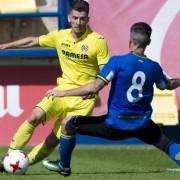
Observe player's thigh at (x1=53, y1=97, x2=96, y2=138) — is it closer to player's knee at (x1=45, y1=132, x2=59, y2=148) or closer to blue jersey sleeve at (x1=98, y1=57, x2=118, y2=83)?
player's knee at (x1=45, y1=132, x2=59, y2=148)

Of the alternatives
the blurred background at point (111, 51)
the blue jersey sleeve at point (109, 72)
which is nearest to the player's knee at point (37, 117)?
the blue jersey sleeve at point (109, 72)

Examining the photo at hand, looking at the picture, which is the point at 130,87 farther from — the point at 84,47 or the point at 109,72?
the point at 84,47

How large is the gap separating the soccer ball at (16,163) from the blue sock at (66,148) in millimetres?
386

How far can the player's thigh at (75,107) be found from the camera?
30.3 feet

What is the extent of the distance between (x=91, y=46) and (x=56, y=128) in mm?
976

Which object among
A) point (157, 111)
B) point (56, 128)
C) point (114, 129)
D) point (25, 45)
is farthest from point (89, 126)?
point (157, 111)

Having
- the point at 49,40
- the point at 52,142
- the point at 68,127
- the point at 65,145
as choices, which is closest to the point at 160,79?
the point at 68,127

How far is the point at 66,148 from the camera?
8.40 meters

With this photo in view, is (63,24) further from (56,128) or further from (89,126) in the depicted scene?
(89,126)

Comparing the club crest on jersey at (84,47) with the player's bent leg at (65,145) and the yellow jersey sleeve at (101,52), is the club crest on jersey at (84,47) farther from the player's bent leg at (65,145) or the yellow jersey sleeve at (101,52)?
the player's bent leg at (65,145)

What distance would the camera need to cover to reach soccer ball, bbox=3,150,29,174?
8.52 metres

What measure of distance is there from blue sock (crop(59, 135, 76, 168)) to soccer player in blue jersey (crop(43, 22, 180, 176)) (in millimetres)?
186

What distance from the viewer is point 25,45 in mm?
9594

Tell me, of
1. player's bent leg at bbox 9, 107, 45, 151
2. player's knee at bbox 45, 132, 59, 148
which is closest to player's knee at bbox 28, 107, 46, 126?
player's bent leg at bbox 9, 107, 45, 151
